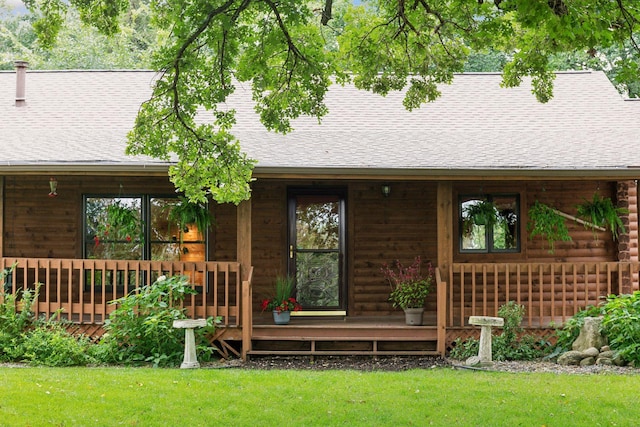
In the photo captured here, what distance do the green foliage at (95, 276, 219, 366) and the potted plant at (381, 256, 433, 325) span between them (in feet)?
9.17

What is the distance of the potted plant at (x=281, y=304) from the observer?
38.5 feet

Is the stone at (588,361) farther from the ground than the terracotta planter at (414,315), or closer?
closer

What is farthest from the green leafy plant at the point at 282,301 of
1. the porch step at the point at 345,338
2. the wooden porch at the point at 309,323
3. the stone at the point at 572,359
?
the stone at the point at 572,359

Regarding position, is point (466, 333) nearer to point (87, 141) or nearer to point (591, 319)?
point (591, 319)

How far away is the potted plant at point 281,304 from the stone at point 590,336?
3.92 meters

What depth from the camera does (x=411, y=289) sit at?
38.6ft

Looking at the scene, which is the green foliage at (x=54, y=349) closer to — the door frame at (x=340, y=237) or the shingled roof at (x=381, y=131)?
the shingled roof at (x=381, y=131)

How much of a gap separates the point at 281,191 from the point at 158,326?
352 centimetres

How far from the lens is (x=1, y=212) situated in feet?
37.6

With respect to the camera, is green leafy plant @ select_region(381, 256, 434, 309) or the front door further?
the front door

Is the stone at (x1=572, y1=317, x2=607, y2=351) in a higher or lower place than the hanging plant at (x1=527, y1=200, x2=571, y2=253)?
lower

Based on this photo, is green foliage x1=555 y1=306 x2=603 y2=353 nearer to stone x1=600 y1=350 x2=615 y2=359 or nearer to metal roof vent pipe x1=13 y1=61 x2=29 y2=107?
stone x1=600 y1=350 x2=615 y2=359

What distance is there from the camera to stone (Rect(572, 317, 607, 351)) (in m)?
10.2

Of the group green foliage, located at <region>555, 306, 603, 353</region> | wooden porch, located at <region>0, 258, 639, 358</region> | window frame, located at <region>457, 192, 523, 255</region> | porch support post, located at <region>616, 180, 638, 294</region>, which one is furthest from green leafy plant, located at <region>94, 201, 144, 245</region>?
porch support post, located at <region>616, 180, 638, 294</region>
